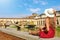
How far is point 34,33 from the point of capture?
5.09 metres

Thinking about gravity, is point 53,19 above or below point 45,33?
above

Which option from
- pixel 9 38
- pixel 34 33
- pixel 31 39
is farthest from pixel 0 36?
pixel 31 39

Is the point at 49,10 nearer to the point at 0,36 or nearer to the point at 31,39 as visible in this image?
the point at 31,39

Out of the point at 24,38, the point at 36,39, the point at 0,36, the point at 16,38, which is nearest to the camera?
the point at 36,39

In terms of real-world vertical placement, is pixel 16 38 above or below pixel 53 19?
below

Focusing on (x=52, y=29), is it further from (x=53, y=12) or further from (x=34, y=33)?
(x=34, y=33)

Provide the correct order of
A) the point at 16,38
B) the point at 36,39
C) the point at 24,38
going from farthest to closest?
1. the point at 16,38
2. the point at 24,38
3. the point at 36,39

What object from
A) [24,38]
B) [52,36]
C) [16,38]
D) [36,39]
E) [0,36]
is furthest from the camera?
[0,36]

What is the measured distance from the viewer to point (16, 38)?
5156 millimetres

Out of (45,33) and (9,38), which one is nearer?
(45,33)

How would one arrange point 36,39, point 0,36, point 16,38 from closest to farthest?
1. point 36,39
2. point 16,38
3. point 0,36

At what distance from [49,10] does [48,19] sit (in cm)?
21

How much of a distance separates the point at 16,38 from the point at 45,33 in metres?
1.01

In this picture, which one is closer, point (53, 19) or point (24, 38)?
point (53, 19)
